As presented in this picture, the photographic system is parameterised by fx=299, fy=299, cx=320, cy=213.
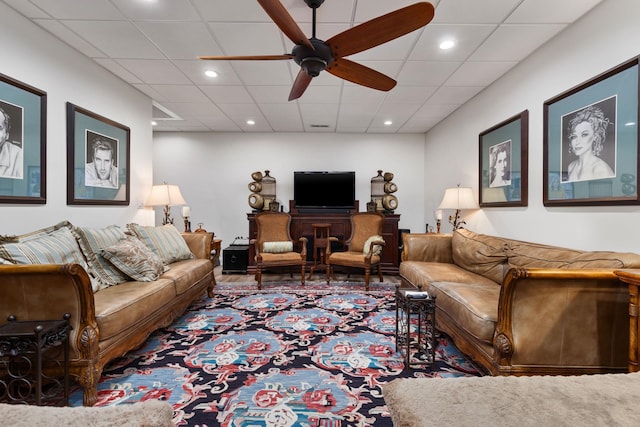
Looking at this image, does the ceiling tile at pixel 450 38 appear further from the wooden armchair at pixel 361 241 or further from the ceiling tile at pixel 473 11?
the wooden armchair at pixel 361 241

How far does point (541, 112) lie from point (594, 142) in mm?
714

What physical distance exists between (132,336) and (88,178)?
201 cm

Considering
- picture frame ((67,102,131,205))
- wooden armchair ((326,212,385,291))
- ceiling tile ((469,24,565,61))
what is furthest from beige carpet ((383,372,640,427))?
wooden armchair ((326,212,385,291))

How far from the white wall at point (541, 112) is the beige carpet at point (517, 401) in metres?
1.68

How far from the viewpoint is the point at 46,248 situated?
84.5 inches

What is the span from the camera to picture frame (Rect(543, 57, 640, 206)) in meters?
1.98

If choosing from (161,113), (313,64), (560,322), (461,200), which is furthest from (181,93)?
(560,322)

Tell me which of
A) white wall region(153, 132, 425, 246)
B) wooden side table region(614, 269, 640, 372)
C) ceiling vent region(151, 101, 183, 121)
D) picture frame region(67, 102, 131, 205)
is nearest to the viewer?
wooden side table region(614, 269, 640, 372)

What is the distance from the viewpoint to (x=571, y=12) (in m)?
2.30

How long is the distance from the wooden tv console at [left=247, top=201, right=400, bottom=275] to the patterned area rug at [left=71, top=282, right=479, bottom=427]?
195 centimetres

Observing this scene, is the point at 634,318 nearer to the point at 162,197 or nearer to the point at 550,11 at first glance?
the point at 550,11

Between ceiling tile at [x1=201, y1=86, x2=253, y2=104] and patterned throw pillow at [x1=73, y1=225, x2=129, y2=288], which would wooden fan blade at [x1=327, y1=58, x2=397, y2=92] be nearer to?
ceiling tile at [x1=201, y1=86, x2=253, y2=104]

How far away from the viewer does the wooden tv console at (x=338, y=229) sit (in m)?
5.35

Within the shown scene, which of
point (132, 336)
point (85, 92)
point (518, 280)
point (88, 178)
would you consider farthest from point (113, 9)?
point (518, 280)
